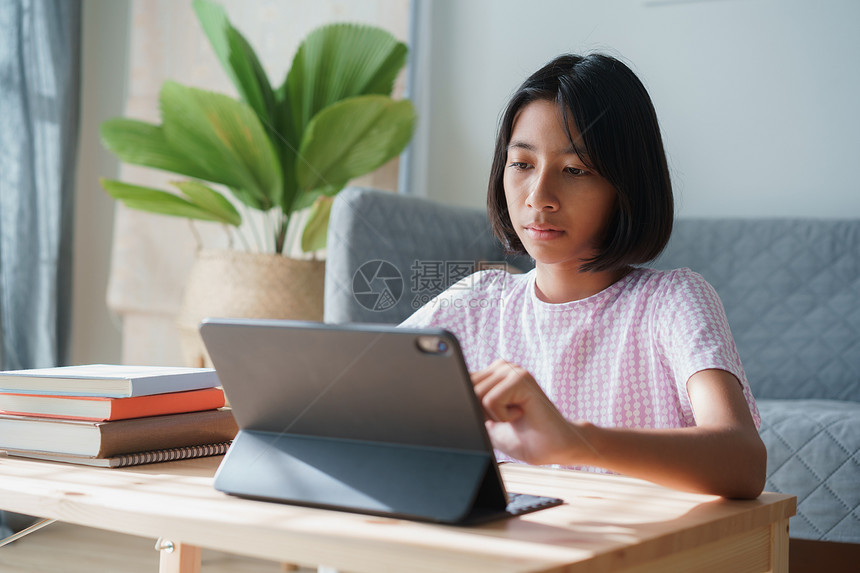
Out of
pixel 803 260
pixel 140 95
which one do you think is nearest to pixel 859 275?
pixel 803 260

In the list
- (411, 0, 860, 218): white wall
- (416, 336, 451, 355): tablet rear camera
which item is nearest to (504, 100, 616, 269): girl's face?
(416, 336, 451, 355): tablet rear camera

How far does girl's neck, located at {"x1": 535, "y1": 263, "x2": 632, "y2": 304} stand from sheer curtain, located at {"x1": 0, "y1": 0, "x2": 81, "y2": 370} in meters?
1.79

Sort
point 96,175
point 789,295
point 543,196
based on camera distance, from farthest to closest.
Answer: point 96,175 → point 789,295 → point 543,196

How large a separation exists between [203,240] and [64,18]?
2.54 feet

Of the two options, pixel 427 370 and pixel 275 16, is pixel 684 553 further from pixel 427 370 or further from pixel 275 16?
pixel 275 16

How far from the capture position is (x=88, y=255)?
278cm

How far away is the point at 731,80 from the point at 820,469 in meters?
Result: 1.07

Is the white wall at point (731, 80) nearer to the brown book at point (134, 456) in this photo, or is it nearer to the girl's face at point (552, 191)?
the girl's face at point (552, 191)

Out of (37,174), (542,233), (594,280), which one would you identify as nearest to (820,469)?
(594,280)

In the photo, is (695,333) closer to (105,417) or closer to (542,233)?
(542,233)

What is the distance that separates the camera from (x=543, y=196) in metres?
0.91

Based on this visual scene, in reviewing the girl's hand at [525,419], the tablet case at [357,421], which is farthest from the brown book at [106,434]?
the girl's hand at [525,419]

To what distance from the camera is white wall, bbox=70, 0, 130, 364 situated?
2.74m

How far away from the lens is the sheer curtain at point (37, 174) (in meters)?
2.30
